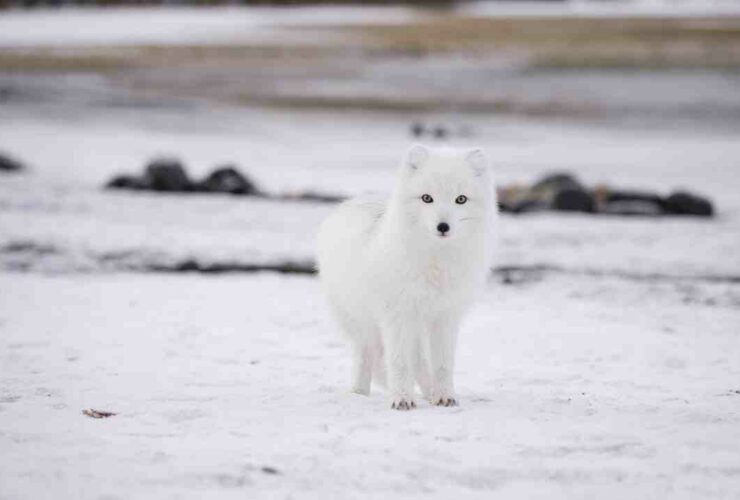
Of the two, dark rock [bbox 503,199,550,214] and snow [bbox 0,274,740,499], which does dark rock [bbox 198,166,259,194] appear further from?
snow [bbox 0,274,740,499]

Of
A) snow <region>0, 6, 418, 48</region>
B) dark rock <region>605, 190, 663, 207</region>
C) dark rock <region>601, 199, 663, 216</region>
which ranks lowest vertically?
dark rock <region>601, 199, 663, 216</region>

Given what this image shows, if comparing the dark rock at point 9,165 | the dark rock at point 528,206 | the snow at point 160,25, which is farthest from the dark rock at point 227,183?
the snow at point 160,25

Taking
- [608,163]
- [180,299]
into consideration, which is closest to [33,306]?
[180,299]

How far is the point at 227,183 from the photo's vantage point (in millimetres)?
17562

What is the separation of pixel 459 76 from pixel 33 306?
38.0 meters

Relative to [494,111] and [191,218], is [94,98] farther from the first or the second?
[191,218]

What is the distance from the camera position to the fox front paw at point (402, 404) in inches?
231

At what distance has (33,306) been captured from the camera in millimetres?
9117

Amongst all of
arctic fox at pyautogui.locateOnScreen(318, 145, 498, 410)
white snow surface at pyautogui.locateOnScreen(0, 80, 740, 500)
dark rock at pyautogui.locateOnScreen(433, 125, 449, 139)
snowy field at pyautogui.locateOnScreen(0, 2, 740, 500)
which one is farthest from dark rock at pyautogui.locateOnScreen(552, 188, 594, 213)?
dark rock at pyautogui.locateOnScreen(433, 125, 449, 139)

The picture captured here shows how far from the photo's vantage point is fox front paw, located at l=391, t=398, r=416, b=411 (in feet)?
19.2

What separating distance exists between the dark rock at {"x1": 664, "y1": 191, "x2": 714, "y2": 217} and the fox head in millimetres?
10769

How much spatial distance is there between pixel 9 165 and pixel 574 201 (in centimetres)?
1170

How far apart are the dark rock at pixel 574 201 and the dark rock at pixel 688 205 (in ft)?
4.43

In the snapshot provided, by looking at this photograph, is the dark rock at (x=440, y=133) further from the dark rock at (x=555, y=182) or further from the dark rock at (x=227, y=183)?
the dark rock at (x=227, y=183)
